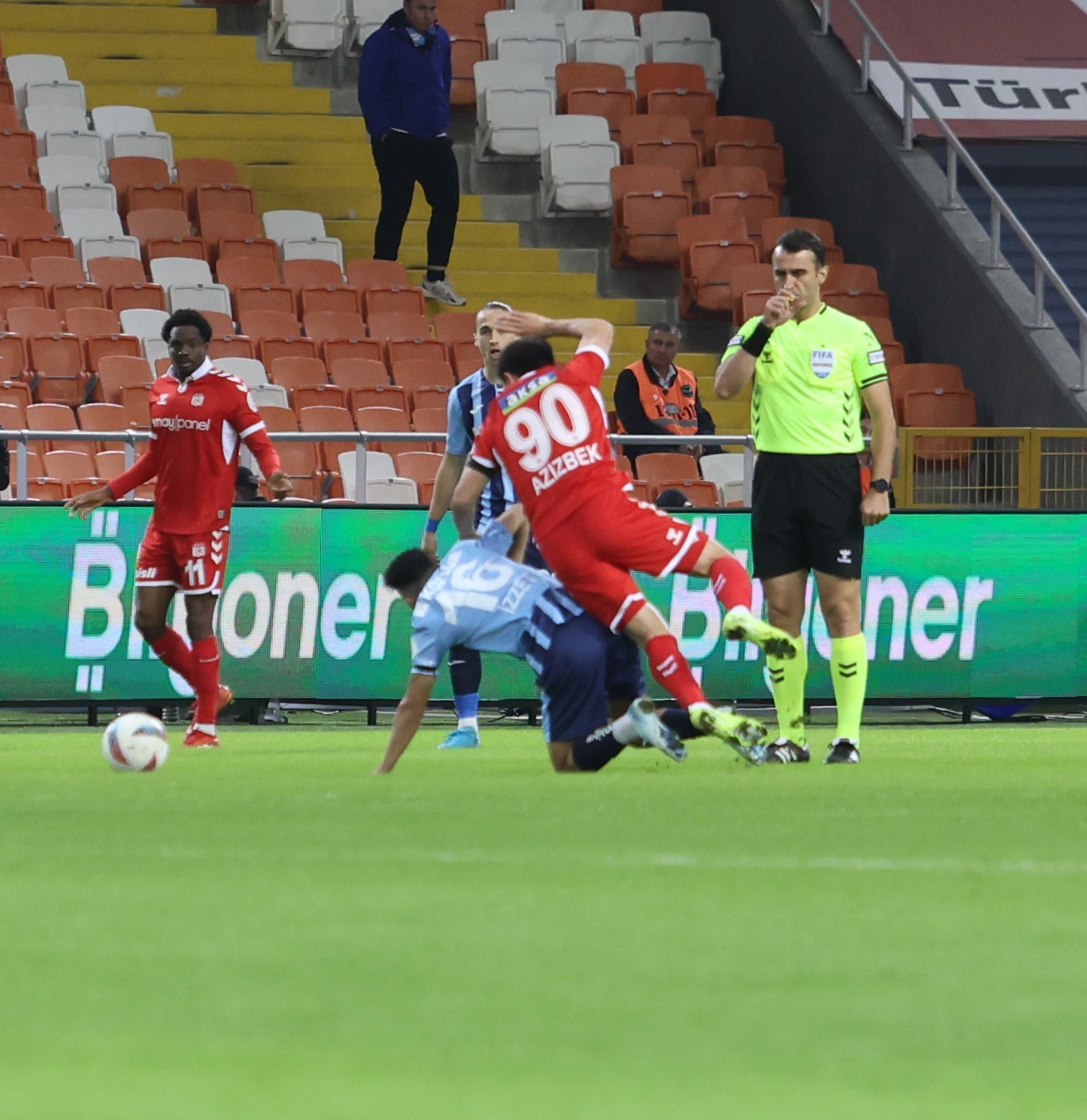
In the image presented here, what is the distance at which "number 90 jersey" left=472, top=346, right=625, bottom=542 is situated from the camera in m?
9.00

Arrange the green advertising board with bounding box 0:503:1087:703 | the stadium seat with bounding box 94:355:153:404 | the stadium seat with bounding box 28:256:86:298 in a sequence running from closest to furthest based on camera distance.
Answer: the green advertising board with bounding box 0:503:1087:703
the stadium seat with bounding box 94:355:153:404
the stadium seat with bounding box 28:256:86:298

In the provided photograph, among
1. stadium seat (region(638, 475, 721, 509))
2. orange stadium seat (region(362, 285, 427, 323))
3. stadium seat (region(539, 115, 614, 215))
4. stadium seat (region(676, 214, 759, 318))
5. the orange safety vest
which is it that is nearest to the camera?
stadium seat (region(638, 475, 721, 509))

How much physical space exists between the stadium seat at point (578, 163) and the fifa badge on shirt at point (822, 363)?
39.3 ft

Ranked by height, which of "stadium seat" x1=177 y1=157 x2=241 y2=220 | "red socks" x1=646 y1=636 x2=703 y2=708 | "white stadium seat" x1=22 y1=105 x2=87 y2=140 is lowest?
"red socks" x1=646 y1=636 x2=703 y2=708

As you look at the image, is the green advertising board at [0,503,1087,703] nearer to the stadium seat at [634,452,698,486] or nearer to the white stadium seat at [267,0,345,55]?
the stadium seat at [634,452,698,486]

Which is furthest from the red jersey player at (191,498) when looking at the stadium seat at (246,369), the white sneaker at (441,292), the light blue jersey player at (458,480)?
the white sneaker at (441,292)

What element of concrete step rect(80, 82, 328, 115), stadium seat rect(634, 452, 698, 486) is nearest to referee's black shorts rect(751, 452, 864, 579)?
stadium seat rect(634, 452, 698, 486)

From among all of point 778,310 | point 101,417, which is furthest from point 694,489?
point 778,310

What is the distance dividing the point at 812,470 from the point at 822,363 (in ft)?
1.45

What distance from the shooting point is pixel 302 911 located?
4.96 meters

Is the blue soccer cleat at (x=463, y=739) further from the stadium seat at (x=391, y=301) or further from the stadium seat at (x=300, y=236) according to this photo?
the stadium seat at (x=300, y=236)

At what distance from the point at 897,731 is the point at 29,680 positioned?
490 cm

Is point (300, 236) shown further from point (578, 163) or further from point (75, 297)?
point (75, 297)

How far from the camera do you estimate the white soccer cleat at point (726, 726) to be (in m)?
8.30
